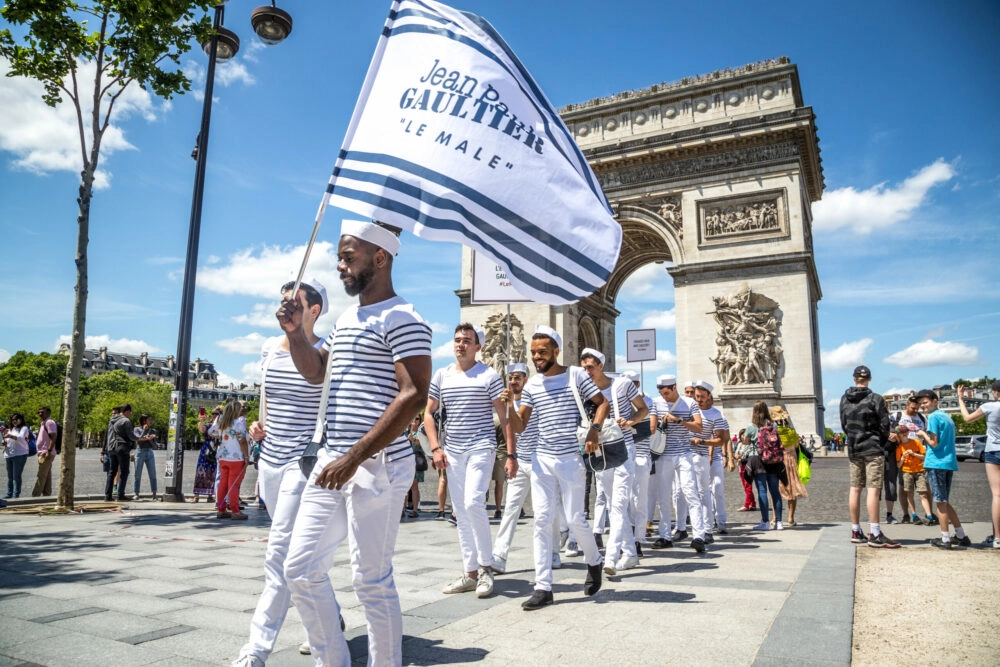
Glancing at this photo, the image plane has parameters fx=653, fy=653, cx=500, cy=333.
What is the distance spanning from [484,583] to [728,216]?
76.9 feet

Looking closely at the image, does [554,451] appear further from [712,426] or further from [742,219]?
[742,219]

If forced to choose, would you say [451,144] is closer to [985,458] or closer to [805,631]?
[805,631]

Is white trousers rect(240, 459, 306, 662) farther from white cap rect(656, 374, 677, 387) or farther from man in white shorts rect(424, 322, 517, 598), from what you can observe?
white cap rect(656, 374, 677, 387)

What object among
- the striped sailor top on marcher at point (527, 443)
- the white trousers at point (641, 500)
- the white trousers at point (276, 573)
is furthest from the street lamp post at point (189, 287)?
the white trousers at point (276, 573)

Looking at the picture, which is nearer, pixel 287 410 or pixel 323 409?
pixel 323 409

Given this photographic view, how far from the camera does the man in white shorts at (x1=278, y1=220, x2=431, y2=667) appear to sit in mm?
2547

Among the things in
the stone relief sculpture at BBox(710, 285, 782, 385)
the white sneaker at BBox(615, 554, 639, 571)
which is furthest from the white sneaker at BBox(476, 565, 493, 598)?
the stone relief sculpture at BBox(710, 285, 782, 385)

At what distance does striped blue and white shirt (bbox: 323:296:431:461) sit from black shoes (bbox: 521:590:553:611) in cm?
202

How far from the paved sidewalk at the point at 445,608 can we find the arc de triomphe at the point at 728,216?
17399mm

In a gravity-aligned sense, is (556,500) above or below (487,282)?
below

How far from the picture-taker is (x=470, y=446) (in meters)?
5.23

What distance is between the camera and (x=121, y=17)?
9953 mm

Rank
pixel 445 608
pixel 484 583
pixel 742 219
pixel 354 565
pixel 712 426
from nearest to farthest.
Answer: pixel 354 565 < pixel 445 608 < pixel 484 583 < pixel 712 426 < pixel 742 219

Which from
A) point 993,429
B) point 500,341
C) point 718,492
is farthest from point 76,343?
point 500,341
